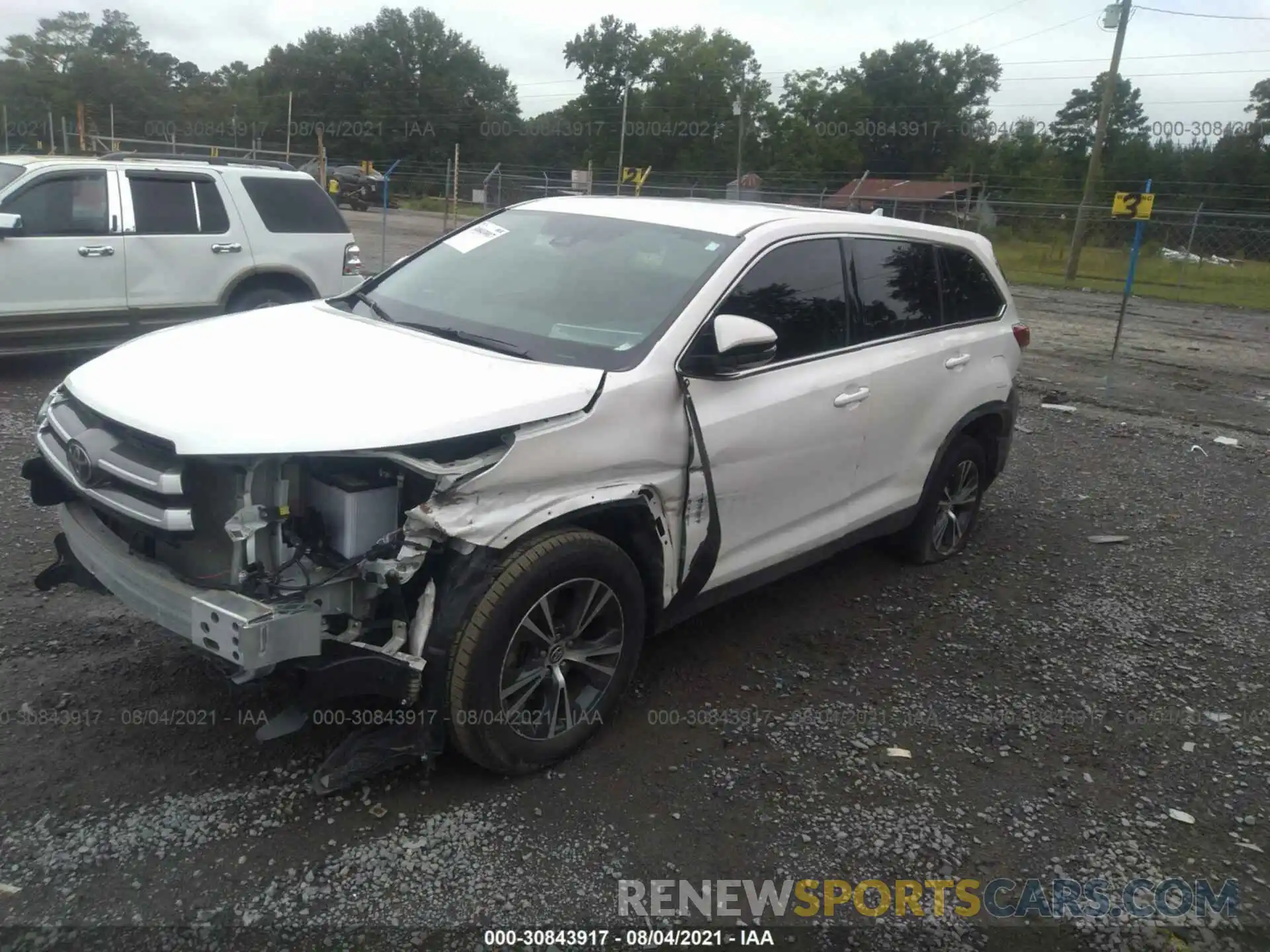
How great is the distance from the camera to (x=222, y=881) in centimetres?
278

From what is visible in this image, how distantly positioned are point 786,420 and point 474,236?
1.68 metres

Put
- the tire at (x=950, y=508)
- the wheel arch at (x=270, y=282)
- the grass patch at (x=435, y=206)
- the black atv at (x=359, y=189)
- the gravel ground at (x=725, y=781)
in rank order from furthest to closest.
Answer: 1. the black atv at (x=359, y=189)
2. the grass patch at (x=435, y=206)
3. the wheel arch at (x=270, y=282)
4. the tire at (x=950, y=508)
5. the gravel ground at (x=725, y=781)

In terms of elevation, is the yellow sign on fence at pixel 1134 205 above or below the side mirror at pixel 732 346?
above

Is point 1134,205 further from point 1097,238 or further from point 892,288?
point 1097,238

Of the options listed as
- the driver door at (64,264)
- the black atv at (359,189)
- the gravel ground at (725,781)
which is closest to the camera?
the gravel ground at (725,781)

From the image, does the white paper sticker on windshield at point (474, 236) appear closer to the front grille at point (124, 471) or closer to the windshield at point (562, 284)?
the windshield at point (562, 284)

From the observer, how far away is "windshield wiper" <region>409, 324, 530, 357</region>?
3.59 m

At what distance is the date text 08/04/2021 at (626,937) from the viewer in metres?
2.68

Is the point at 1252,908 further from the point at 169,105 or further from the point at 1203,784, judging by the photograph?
the point at 169,105

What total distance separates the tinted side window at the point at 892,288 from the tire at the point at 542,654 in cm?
180

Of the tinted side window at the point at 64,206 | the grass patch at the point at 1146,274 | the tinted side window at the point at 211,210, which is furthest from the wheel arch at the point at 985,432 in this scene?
the grass patch at the point at 1146,274

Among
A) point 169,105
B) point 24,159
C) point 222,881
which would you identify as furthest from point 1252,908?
point 169,105

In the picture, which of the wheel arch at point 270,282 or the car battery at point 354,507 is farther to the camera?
the wheel arch at point 270,282

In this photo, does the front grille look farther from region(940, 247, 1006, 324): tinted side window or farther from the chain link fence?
the chain link fence
